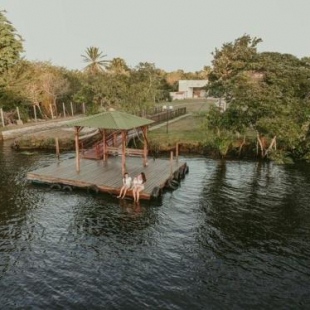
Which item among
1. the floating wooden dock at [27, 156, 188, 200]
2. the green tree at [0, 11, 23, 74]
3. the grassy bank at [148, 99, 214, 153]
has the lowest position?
the floating wooden dock at [27, 156, 188, 200]

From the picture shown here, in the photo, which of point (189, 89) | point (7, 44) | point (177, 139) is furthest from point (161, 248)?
point (189, 89)

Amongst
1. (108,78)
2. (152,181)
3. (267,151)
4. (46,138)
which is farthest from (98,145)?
(108,78)

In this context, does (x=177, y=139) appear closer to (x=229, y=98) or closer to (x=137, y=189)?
(x=229, y=98)

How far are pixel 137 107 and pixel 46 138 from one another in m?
14.9

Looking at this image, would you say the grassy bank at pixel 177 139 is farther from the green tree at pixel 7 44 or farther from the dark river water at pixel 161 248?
the green tree at pixel 7 44

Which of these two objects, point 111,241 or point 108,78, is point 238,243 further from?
point 108,78

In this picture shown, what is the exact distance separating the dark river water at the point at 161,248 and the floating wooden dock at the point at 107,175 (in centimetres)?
75

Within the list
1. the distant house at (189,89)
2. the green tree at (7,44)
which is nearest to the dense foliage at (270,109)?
the green tree at (7,44)

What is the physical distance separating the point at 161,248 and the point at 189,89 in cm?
10708

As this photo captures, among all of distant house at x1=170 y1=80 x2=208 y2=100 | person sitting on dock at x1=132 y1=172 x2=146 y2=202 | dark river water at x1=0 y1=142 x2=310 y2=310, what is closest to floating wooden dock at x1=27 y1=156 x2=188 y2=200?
person sitting on dock at x1=132 y1=172 x2=146 y2=202

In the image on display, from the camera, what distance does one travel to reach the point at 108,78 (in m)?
52.2

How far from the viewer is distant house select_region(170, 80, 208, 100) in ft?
386

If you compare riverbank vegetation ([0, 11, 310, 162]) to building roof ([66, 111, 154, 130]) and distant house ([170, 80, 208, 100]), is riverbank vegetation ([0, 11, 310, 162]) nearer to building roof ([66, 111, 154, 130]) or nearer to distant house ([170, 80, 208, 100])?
building roof ([66, 111, 154, 130])

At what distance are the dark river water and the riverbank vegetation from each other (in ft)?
23.2
